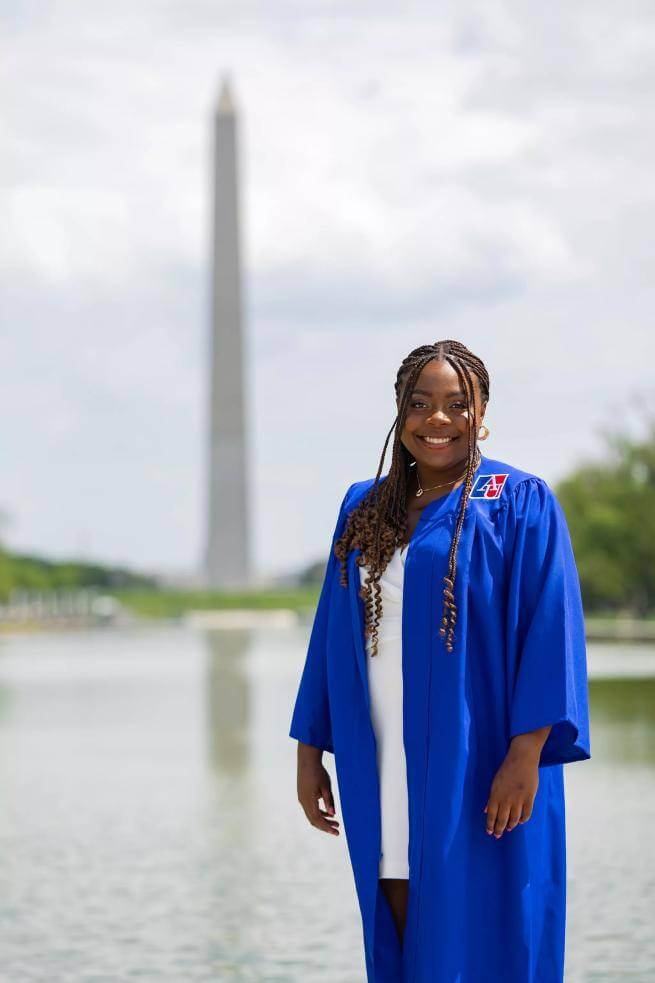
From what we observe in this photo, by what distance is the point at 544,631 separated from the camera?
333 cm

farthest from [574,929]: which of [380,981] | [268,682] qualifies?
[268,682]

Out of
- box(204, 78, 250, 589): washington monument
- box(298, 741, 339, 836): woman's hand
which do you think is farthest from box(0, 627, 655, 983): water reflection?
box(204, 78, 250, 589): washington monument

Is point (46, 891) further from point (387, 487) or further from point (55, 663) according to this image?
point (55, 663)

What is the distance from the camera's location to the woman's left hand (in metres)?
3.27

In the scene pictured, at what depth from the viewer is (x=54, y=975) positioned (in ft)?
18.9

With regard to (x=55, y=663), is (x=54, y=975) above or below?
below

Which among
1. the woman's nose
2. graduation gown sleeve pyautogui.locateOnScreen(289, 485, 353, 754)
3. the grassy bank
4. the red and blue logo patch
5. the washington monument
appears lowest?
graduation gown sleeve pyautogui.locateOnScreen(289, 485, 353, 754)

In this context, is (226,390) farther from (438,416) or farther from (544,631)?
(544,631)

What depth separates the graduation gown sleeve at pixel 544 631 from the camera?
130 inches

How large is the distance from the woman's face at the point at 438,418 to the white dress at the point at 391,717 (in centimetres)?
21

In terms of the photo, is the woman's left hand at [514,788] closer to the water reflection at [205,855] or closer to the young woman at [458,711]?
the young woman at [458,711]

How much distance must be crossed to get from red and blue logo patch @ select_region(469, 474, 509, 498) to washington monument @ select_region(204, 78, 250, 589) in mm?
57325

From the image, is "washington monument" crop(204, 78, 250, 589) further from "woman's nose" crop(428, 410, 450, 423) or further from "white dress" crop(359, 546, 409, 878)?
"white dress" crop(359, 546, 409, 878)

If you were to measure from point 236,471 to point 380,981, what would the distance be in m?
61.2
